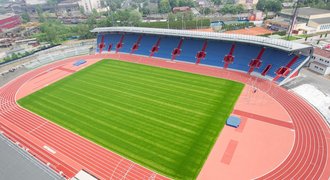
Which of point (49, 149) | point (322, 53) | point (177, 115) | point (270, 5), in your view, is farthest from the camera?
point (270, 5)

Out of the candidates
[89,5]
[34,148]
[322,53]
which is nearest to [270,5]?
[322,53]

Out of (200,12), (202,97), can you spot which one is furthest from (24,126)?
(200,12)

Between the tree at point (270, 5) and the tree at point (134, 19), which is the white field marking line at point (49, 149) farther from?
the tree at point (270, 5)

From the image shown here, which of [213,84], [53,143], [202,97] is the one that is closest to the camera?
[53,143]

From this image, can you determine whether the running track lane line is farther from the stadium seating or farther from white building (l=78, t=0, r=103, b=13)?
white building (l=78, t=0, r=103, b=13)

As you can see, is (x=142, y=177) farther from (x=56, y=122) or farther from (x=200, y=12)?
(x=200, y=12)

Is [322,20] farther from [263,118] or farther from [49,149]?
[49,149]
